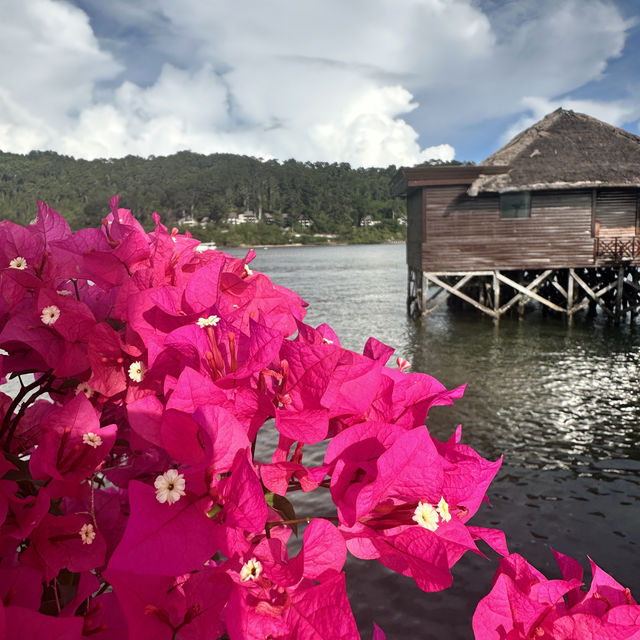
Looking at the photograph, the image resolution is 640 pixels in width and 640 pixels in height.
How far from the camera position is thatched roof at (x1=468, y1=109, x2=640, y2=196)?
17.6 m

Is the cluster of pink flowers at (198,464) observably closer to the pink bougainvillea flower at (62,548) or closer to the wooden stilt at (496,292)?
the pink bougainvillea flower at (62,548)

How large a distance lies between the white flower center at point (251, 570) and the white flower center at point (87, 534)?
0.29m

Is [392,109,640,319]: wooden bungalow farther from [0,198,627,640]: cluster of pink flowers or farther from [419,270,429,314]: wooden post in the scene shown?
[0,198,627,640]: cluster of pink flowers

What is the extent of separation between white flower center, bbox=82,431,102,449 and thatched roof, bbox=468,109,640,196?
1808 centimetres

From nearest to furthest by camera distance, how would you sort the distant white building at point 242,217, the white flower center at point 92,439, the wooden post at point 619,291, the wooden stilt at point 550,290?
the white flower center at point 92,439 < the wooden post at point 619,291 < the wooden stilt at point 550,290 < the distant white building at point 242,217

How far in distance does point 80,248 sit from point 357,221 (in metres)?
128

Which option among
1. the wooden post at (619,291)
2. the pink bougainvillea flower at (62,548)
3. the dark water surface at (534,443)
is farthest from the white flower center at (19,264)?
the wooden post at (619,291)

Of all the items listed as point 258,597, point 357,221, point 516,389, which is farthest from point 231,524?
point 357,221

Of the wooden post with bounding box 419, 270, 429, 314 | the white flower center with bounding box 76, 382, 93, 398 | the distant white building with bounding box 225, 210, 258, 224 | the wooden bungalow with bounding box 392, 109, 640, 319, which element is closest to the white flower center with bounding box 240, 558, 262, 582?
the white flower center with bounding box 76, 382, 93, 398

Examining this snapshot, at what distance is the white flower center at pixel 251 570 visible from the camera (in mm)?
606

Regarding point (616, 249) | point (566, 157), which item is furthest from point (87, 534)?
point (566, 157)

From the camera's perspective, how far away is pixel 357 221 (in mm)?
126688

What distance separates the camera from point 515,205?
18.2 meters

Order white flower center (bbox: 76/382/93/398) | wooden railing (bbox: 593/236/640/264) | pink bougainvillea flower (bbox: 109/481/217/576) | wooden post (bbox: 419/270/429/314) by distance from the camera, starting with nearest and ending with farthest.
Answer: pink bougainvillea flower (bbox: 109/481/217/576) < white flower center (bbox: 76/382/93/398) < wooden railing (bbox: 593/236/640/264) < wooden post (bbox: 419/270/429/314)
